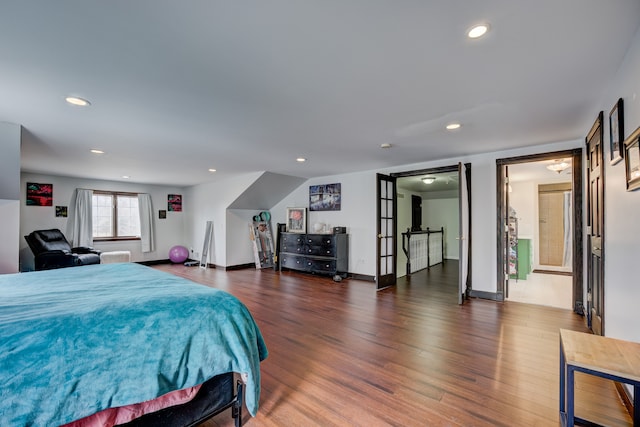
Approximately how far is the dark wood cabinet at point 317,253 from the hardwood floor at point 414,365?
5.70ft

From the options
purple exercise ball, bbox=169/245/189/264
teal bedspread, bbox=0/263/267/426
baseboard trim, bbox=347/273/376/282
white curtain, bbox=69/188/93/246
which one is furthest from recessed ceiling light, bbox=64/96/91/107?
purple exercise ball, bbox=169/245/189/264

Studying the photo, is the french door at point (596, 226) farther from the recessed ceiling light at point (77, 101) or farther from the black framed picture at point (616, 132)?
the recessed ceiling light at point (77, 101)

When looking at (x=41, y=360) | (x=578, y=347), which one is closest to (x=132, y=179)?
(x=41, y=360)

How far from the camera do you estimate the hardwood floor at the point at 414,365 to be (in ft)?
5.87

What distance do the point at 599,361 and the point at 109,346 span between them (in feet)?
7.31

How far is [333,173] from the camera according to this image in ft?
20.9

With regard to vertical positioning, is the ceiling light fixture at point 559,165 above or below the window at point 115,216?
above

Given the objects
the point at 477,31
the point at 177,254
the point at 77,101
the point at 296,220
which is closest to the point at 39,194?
the point at 177,254

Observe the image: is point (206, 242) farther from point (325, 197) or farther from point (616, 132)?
point (616, 132)

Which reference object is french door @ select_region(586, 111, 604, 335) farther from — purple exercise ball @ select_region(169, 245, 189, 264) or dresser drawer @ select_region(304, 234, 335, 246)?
purple exercise ball @ select_region(169, 245, 189, 264)

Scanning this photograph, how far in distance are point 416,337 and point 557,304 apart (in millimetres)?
2695

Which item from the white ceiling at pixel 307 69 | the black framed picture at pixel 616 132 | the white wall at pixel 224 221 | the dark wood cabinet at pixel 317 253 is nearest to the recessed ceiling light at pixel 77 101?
the white ceiling at pixel 307 69

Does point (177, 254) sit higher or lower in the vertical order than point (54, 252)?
lower

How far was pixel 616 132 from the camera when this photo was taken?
2.06 metres
